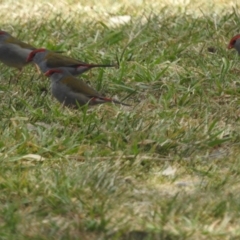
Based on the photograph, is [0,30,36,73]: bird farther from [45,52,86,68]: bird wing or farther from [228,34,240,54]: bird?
[228,34,240,54]: bird

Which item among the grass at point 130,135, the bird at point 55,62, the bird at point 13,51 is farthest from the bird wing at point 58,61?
the bird at point 13,51

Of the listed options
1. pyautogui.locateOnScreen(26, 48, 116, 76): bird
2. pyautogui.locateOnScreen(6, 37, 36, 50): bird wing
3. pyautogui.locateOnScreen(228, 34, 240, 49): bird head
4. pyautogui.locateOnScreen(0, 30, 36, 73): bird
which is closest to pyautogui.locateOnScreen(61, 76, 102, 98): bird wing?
pyautogui.locateOnScreen(26, 48, 116, 76): bird

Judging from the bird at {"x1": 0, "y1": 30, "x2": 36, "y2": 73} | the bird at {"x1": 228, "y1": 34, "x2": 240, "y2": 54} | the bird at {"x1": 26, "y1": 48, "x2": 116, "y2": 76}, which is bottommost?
the bird at {"x1": 0, "y1": 30, "x2": 36, "y2": 73}

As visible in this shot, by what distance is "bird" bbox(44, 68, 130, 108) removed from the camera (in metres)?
6.25

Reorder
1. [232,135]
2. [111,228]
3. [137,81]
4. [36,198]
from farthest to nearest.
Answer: [137,81] < [232,135] < [36,198] < [111,228]

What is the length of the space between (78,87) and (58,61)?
65 cm

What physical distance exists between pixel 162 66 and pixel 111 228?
3.17m

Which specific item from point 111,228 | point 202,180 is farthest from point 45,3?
point 111,228

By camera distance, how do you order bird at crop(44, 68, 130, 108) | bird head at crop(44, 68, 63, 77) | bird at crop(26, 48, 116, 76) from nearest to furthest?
bird at crop(44, 68, 130, 108) → bird head at crop(44, 68, 63, 77) → bird at crop(26, 48, 116, 76)

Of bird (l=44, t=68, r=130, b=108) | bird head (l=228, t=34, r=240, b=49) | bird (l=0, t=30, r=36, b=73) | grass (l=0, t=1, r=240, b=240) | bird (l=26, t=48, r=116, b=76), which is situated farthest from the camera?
bird head (l=228, t=34, r=240, b=49)

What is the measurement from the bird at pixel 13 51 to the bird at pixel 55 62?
86 mm

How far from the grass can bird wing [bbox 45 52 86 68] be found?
7.1 inches

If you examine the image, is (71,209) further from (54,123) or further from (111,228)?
(54,123)

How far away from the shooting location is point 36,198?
4559 millimetres
